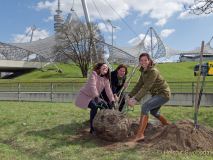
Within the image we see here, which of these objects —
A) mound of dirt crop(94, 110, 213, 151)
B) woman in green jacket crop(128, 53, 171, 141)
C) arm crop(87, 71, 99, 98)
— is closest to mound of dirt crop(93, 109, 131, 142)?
mound of dirt crop(94, 110, 213, 151)

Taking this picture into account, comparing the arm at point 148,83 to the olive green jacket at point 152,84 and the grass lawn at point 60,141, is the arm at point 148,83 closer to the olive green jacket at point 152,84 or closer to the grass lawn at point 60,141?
the olive green jacket at point 152,84

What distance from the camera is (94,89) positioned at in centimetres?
828

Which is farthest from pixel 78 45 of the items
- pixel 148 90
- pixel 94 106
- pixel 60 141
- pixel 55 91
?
pixel 148 90

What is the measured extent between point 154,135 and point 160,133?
16cm

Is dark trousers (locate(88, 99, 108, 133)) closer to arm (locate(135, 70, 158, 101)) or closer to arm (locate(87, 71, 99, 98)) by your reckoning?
arm (locate(87, 71, 99, 98))

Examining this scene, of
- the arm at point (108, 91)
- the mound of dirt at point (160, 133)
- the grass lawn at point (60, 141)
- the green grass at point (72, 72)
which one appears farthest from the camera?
the green grass at point (72, 72)

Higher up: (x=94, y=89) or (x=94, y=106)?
(x=94, y=89)

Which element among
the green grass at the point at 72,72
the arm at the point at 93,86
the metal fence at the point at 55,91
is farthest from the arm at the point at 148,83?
the green grass at the point at 72,72

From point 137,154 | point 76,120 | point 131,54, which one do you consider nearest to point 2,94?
point 76,120

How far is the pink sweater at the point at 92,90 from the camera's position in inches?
328

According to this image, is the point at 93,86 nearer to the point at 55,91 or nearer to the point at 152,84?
the point at 152,84

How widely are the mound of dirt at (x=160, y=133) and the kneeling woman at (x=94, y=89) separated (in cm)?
41

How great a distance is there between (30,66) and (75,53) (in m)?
30.0

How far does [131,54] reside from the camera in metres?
107
